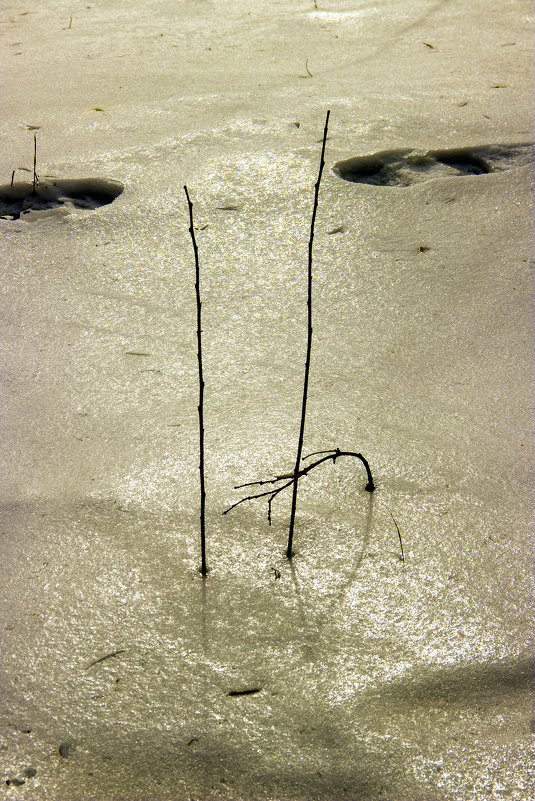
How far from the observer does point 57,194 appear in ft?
8.84

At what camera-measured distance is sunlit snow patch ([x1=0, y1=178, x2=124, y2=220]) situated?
2.66m

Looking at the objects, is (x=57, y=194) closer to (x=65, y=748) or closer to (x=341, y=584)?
(x=341, y=584)

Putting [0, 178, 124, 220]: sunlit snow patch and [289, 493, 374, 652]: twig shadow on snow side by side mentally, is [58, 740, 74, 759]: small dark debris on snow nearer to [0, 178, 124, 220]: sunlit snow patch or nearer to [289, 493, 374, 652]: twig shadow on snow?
[289, 493, 374, 652]: twig shadow on snow

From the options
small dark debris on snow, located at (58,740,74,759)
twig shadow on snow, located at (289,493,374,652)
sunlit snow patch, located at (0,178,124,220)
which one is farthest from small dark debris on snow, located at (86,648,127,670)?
sunlit snow patch, located at (0,178,124,220)

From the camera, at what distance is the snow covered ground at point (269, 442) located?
46.1 inches

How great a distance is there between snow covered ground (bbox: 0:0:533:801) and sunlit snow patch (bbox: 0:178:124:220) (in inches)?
→ 1.5

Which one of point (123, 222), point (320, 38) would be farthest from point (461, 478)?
point (320, 38)

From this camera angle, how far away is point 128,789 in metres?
1.11

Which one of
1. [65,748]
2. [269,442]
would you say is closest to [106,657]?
[65,748]

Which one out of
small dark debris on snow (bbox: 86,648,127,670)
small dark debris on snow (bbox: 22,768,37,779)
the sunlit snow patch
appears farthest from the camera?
the sunlit snow patch

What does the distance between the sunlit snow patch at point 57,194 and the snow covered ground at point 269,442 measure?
39 millimetres

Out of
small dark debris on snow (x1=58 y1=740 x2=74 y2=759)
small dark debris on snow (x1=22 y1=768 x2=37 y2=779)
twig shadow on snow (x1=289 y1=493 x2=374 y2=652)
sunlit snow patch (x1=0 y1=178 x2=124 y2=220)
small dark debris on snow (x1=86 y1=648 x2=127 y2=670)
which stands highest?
sunlit snow patch (x1=0 y1=178 x2=124 y2=220)

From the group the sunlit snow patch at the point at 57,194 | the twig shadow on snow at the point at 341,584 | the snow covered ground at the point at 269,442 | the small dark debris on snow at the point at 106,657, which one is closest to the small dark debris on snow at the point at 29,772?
the snow covered ground at the point at 269,442

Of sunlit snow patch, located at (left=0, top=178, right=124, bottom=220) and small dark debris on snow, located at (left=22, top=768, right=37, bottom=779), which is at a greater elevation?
sunlit snow patch, located at (left=0, top=178, right=124, bottom=220)
